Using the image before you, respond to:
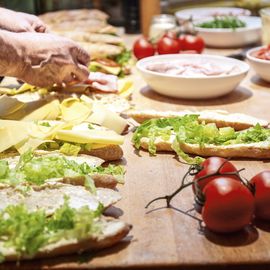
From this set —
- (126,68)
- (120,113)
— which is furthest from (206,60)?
(120,113)

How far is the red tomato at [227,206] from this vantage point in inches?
57.9

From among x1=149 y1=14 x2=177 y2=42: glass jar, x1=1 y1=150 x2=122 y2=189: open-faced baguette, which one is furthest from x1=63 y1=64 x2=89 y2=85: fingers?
x1=149 y1=14 x2=177 y2=42: glass jar

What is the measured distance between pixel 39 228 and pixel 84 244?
115 mm

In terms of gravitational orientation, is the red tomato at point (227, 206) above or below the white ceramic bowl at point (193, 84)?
above

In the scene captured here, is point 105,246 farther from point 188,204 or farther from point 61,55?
point 61,55

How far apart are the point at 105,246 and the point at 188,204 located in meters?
0.35

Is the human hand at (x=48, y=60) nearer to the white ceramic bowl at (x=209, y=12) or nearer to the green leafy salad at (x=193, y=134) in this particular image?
the green leafy salad at (x=193, y=134)

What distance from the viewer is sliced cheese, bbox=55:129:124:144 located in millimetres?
1980

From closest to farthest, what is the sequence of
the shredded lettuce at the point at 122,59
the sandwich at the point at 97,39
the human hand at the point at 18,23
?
the human hand at the point at 18,23 → the sandwich at the point at 97,39 → the shredded lettuce at the point at 122,59

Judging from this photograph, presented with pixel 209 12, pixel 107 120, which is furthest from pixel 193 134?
pixel 209 12

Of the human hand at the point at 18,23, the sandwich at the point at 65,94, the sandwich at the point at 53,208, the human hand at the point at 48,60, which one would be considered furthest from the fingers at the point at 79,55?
the sandwich at the point at 53,208

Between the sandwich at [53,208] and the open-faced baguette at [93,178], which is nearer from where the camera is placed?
the sandwich at [53,208]

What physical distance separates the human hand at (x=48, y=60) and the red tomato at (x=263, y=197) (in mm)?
1056

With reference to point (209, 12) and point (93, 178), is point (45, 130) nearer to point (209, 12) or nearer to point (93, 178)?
point (93, 178)
